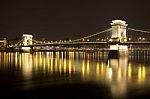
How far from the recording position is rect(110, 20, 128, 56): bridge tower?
143ft

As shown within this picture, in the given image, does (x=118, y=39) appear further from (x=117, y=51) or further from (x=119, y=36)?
(x=117, y=51)

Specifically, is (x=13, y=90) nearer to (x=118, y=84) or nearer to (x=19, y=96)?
(x=19, y=96)

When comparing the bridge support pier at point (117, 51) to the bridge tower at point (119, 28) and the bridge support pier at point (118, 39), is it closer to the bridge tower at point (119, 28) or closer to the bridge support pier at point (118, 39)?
the bridge support pier at point (118, 39)

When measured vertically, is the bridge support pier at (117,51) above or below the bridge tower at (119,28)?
below

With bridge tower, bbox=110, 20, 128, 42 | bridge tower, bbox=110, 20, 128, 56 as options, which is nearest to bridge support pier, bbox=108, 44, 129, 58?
bridge tower, bbox=110, 20, 128, 56

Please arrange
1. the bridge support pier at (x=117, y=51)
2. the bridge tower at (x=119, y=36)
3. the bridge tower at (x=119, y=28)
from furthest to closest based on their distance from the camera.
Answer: the bridge tower at (x=119, y=28) < the bridge tower at (x=119, y=36) < the bridge support pier at (x=117, y=51)

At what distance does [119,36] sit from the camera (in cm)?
4847

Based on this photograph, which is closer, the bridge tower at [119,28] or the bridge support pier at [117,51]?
the bridge support pier at [117,51]

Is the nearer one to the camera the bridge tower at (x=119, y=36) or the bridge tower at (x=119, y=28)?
the bridge tower at (x=119, y=36)

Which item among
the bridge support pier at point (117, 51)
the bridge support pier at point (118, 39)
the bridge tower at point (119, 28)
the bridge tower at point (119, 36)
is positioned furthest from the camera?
the bridge tower at point (119, 28)

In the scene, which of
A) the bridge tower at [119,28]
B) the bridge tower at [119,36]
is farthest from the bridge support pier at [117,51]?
the bridge tower at [119,28]

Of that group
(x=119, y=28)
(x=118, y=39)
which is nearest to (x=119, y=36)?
(x=118, y=39)

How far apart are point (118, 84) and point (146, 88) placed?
1674 mm

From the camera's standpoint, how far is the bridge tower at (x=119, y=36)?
43531 millimetres
